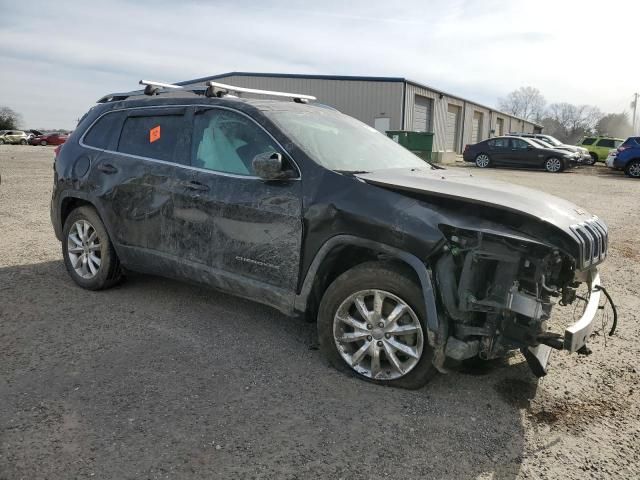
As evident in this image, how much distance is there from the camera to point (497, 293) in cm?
294

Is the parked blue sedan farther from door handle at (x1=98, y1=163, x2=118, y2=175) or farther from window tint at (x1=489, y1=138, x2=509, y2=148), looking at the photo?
door handle at (x1=98, y1=163, x2=118, y2=175)

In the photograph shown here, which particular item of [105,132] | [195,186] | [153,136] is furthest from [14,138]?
[195,186]

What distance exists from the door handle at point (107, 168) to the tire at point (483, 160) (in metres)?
24.1

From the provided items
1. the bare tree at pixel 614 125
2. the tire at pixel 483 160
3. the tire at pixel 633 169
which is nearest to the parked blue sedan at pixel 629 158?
the tire at pixel 633 169

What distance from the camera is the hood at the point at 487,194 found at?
2932 mm

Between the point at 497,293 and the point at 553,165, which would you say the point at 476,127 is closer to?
the point at 553,165

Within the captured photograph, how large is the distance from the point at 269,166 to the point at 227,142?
0.73 m

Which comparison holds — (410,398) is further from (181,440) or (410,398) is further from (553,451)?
(181,440)

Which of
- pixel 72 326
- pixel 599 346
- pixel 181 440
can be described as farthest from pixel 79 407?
pixel 599 346

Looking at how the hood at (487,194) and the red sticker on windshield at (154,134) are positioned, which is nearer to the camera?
the hood at (487,194)

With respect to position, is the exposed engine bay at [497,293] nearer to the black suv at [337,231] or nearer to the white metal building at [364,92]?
the black suv at [337,231]

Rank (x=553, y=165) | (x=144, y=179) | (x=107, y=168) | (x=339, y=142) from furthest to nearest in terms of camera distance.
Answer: (x=553, y=165)
(x=107, y=168)
(x=144, y=179)
(x=339, y=142)

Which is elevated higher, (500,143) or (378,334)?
(500,143)

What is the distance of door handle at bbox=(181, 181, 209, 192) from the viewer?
3966 millimetres
